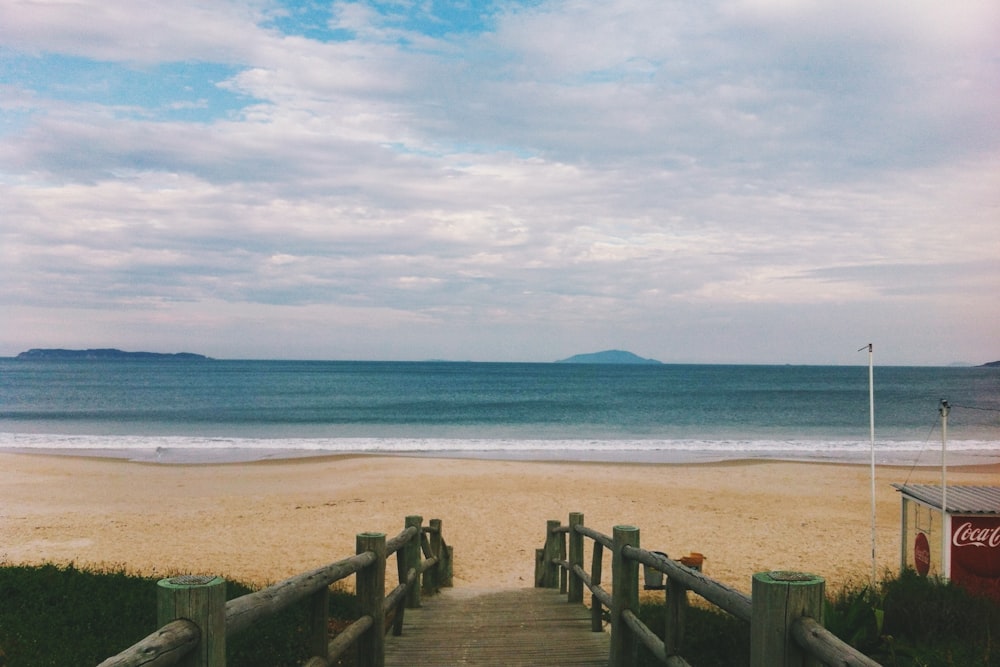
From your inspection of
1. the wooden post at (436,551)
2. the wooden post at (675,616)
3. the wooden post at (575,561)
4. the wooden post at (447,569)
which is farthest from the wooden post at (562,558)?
the wooden post at (675,616)

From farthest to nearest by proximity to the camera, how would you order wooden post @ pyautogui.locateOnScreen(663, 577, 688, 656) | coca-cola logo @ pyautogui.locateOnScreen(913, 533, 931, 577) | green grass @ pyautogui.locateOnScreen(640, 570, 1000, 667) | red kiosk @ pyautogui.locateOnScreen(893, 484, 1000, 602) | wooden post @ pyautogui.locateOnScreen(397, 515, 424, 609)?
coca-cola logo @ pyautogui.locateOnScreen(913, 533, 931, 577), red kiosk @ pyautogui.locateOnScreen(893, 484, 1000, 602), wooden post @ pyautogui.locateOnScreen(397, 515, 424, 609), green grass @ pyautogui.locateOnScreen(640, 570, 1000, 667), wooden post @ pyautogui.locateOnScreen(663, 577, 688, 656)

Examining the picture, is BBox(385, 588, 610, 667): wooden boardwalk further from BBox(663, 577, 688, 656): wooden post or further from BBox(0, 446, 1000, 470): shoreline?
BBox(0, 446, 1000, 470): shoreline

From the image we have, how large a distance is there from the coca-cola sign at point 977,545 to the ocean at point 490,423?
9270mm

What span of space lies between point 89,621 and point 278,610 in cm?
457

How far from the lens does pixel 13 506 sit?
19.1 meters

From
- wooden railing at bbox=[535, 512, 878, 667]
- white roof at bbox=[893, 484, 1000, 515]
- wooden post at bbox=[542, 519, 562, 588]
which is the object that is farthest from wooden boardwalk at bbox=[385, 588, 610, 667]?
white roof at bbox=[893, 484, 1000, 515]

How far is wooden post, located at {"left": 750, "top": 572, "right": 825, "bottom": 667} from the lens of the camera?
289 centimetres

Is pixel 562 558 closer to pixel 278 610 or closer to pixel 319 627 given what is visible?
pixel 319 627

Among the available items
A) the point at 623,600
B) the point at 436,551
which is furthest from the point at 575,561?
the point at 623,600

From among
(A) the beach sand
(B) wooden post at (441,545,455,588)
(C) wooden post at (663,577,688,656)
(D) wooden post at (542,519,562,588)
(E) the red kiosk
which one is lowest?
(A) the beach sand

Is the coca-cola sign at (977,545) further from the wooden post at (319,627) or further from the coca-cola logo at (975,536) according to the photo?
the wooden post at (319,627)

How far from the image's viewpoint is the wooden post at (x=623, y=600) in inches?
214

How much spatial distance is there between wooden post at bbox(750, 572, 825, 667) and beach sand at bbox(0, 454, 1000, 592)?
9.46 metres

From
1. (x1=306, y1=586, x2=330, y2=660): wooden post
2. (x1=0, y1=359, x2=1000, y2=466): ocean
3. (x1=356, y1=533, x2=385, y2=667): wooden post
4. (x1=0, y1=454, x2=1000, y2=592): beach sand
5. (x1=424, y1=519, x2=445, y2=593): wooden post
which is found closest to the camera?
(x1=306, y1=586, x2=330, y2=660): wooden post
